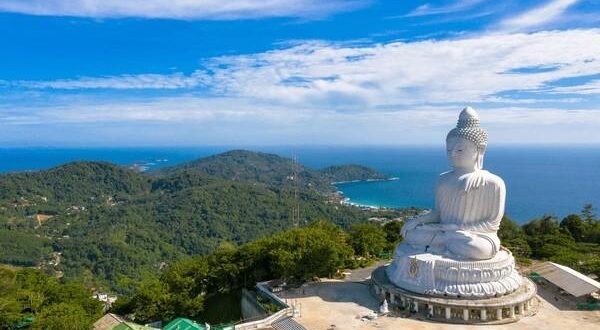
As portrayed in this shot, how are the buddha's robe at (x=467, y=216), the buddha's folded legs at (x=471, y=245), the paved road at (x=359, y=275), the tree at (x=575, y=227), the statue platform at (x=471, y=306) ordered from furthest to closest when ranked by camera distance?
the tree at (x=575, y=227) < the paved road at (x=359, y=275) < the buddha's robe at (x=467, y=216) < the buddha's folded legs at (x=471, y=245) < the statue platform at (x=471, y=306)

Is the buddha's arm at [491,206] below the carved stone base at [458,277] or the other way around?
the other way around

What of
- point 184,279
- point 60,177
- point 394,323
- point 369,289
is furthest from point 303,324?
point 60,177

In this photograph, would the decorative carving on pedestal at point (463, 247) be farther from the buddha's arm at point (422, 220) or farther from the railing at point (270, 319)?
the railing at point (270, 319)

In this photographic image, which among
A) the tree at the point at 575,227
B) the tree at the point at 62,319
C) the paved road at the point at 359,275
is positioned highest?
the tree at the point at 62,319

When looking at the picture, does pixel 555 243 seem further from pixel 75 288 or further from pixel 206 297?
pixel 75 288

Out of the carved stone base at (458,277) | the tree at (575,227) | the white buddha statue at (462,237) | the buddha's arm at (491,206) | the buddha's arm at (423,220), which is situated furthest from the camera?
the tree at (575,227)

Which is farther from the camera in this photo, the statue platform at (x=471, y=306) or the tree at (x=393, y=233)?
the tree at (x=393, y=233)

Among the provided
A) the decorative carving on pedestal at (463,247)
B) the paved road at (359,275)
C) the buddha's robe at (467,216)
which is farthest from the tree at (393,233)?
the buddha's robe at (467,216)
